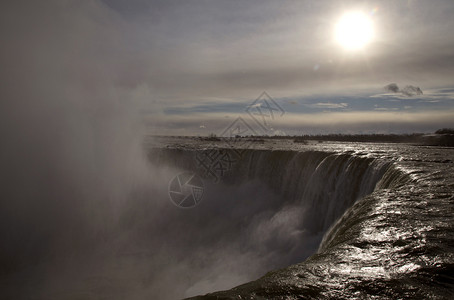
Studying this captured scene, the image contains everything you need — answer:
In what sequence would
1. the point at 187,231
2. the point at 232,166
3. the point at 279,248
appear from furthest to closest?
the point at 232,166, the point at 187,231, the point at 279,248

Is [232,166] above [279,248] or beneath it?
above

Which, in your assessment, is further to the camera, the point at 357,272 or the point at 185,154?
the point at 185,154

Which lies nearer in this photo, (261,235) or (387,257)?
Answer: (387,257)

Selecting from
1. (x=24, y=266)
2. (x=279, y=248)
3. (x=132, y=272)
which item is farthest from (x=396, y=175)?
(x=24, y=266)

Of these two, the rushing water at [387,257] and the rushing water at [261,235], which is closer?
the rushing water at [387,257]

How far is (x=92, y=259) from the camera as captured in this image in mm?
15141

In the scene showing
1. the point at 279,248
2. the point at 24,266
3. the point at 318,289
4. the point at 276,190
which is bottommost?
the point at 24,266

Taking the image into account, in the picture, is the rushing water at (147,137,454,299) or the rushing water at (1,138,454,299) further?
the rushing water at (1,138,454,299)

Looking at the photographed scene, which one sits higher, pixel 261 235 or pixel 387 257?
pixel 387 257

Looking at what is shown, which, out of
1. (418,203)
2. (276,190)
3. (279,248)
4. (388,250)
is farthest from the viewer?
(276,190)

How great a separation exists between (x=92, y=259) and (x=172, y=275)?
15.1ft

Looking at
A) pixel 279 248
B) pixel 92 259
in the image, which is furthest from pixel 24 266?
pixel 279 248

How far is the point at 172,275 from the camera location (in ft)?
43.5

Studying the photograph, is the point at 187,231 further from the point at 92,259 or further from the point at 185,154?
the point at 185,154
